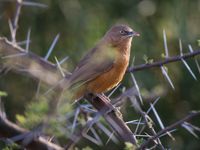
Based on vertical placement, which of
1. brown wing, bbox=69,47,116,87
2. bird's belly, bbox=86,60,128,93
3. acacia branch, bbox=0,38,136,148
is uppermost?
acacia branch, bbox=0,38,136,148

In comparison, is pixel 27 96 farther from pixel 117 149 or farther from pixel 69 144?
pixel 69 144

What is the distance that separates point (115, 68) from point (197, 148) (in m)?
3.39

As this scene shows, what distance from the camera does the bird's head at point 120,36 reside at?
6594 millimetres

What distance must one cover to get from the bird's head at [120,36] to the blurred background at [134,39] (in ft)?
6.18

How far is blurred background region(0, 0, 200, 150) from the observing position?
8.98 metres

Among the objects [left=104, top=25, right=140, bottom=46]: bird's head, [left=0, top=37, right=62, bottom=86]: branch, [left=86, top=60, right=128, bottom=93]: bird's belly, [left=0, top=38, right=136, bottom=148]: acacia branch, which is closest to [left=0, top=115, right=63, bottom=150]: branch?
[left=0, top=38, right=136, bottom=148]: acacia branch

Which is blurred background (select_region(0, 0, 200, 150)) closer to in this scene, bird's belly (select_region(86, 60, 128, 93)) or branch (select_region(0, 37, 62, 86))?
bird's belly (select_region(86, 60, 128, 93))

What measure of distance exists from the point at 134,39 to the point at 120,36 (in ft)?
8.26

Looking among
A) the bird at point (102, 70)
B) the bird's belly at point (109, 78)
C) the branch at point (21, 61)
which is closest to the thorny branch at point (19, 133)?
the branch at point (21, 61)

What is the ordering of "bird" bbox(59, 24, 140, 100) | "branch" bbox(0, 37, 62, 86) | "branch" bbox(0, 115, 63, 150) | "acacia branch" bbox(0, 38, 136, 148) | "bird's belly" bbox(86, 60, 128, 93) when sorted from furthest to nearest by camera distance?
"bird's belly" bbox(86, 60, 128, 93) → "bird" bbox(59, 24, 140, 100) → "branch" bbox(0, 37, 62, 86) → "acacia branch" bbox(0, 38, 136, 148) → "branch" bbox(0, 115, 63, 150)

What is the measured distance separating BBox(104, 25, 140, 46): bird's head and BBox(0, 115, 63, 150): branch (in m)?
4.09

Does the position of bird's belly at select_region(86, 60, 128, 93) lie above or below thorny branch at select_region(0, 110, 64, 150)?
below

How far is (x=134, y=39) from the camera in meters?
9.14

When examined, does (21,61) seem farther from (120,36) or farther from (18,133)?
(120,36)
